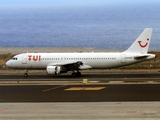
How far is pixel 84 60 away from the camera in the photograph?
56.7 meters

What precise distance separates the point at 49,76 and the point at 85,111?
2807 centimetres

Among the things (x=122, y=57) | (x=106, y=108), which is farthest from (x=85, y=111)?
(x=122, y=57)

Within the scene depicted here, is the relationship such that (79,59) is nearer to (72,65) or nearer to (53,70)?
(72,65)

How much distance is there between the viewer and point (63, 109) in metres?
30.4

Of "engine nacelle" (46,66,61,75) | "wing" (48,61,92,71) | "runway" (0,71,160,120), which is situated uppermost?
"wing" (48,61,92,71)

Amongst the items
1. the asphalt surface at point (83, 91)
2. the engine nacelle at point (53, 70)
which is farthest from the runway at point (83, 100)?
the engine nacelle at point (53, 70)

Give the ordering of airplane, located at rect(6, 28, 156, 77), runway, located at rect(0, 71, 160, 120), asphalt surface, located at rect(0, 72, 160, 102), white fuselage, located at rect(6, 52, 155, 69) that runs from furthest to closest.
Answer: white fuselage, located at rect(6, 52, 155, 69)
airplane, located at rect(6, 28, 156, 77)
asphalt surface, located at rect(0, 72, 160, 102)
runway, located at rect(0, 71, 160, 120)

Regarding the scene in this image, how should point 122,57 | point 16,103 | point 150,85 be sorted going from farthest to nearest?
point 122,57 → point 150,85 → point 16,103

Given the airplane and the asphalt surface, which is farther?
the airplane

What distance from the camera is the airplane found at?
5588cm

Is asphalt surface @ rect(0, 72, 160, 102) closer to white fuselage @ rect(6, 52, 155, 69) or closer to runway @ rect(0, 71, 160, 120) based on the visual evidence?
runway @ rect(0, 71, 160, 120)

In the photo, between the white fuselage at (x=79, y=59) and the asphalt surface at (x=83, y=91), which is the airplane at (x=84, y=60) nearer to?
the white fuselage at (x=79, y=59)

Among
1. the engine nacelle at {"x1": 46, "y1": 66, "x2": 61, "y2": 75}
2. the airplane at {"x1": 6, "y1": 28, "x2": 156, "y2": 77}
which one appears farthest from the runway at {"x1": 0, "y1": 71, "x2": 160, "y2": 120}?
the engine nacelle at {"x1": 46, "y1": 66, "x2": 61, "y2": 75}

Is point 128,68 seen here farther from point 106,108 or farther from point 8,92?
point 106,108
